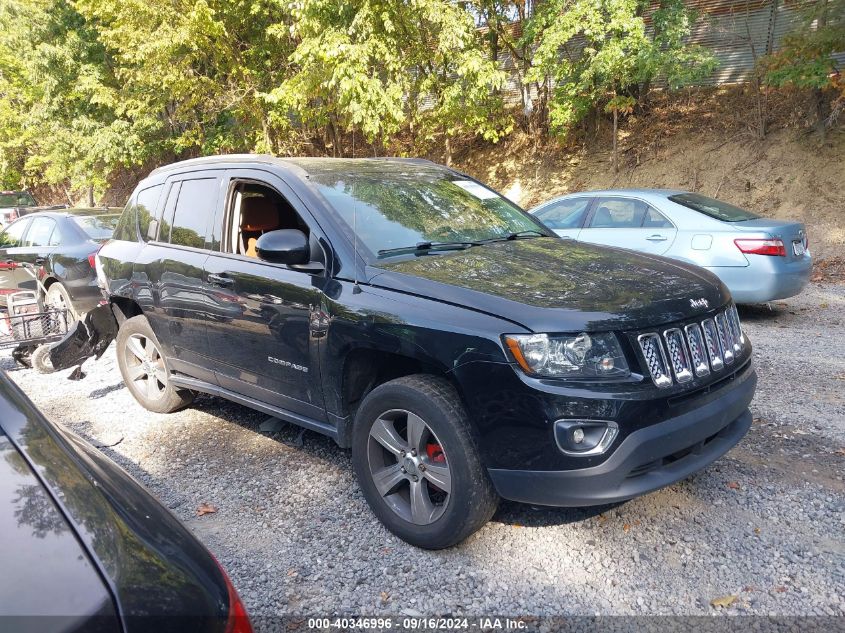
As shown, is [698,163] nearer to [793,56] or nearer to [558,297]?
[793,56]

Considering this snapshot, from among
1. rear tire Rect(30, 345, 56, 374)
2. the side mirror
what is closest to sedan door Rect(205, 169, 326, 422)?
the side mirror

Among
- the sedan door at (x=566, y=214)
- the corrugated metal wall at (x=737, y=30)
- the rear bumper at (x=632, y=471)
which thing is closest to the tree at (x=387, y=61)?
the corrugated metal wall at (x=737, y=30)

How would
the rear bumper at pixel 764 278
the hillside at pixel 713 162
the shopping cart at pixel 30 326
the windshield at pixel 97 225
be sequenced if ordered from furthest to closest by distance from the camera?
the hillside at pixel 713 162 → the windshield at pixel 97 225 → the rear bumper at pixel 764 278 → the shopping cart at pixel 30 326

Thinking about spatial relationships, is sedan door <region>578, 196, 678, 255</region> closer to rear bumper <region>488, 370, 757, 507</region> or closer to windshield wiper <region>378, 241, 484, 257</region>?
windshield wiper <region>378, 241, 484, 257</region>

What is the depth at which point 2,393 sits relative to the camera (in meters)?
1.83

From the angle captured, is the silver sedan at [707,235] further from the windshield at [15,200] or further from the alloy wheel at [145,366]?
the windshield at [15,200]

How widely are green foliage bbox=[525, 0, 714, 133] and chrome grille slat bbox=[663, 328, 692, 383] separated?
10.0m

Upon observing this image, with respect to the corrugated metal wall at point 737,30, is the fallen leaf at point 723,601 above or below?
below

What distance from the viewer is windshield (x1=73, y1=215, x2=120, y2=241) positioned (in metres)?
8.16

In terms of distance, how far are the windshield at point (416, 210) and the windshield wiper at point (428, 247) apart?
17mm

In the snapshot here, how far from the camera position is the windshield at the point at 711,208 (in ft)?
24.8

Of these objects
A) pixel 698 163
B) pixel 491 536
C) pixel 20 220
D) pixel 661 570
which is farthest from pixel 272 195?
pixel 698 163

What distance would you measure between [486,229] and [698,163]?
38.3 ft

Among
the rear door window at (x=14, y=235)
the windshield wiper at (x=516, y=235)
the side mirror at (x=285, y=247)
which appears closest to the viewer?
the side mirror at (x=285, y=247)
